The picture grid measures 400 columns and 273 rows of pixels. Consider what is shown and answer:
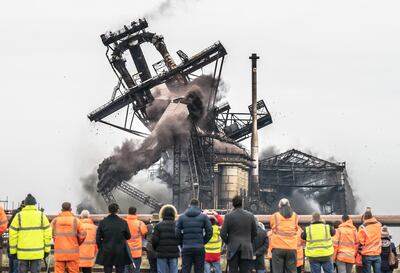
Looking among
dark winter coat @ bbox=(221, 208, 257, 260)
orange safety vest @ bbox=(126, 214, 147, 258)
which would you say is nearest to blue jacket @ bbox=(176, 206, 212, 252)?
dark winter coat @ bbox=(221, 208, 257, 260)

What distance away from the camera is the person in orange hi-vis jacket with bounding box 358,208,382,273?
47.7 feet

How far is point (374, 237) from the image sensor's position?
14539 millimetres

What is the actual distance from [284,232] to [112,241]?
122 inches

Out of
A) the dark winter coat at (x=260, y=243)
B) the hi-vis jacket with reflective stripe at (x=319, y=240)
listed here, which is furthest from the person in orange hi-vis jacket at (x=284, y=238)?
the hi-vis jacket with reflective stripe at (x=319, y=240)

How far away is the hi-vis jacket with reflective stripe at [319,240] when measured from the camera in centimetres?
1381

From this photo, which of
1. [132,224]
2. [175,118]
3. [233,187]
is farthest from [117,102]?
Result: [132,224]

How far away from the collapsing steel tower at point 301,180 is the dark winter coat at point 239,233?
57.9m

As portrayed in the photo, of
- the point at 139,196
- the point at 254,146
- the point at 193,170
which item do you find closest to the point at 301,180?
the point at 254,146

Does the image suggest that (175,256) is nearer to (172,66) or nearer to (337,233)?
(337,233)

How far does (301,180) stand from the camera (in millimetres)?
71438

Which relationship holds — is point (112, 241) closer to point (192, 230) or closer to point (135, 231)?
point (192, 230)

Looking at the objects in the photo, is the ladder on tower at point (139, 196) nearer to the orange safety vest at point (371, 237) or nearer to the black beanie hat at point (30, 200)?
the orange safety vest at point (371, 237)

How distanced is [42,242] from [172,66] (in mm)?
46003

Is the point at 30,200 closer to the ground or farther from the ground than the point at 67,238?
farther from the ground
